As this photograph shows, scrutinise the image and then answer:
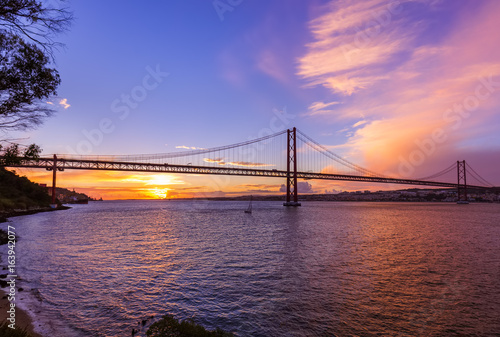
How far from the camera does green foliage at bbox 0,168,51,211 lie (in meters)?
59.4

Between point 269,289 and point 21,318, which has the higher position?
point 21,318

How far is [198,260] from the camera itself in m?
18.8

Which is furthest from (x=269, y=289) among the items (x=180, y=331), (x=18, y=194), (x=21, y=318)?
(x=18, y=194)

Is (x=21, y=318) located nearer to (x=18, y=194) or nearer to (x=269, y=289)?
(x=269, y=289)

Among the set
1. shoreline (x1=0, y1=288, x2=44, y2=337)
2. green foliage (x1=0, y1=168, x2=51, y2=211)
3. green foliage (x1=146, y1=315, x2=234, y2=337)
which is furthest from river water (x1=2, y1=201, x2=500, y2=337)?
green foliage (x1=0, y1=168, x2=51, y2=211)

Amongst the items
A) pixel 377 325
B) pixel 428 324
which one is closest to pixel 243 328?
pixel 377 325

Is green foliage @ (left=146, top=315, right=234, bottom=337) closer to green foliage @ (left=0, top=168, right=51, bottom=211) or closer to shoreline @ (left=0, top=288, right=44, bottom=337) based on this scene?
shoreline @ (left=0, top=288, right=44, bottom=337)

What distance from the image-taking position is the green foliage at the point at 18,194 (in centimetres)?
5937

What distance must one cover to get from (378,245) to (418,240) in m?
6.58

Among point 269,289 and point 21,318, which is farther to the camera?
point 269,289

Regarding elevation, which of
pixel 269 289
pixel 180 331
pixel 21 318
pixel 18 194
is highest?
pixel 18 194

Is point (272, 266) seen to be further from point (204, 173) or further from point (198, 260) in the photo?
point (204, 173)

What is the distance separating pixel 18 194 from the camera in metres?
68.7

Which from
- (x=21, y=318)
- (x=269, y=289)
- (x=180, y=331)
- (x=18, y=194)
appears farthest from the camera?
(x=18, y=194)
